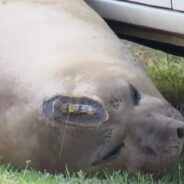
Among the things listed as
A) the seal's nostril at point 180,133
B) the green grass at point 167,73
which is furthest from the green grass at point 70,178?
the green grass at point 167,73

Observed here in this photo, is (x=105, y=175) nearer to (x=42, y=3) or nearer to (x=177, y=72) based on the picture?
(x=42, y=3)

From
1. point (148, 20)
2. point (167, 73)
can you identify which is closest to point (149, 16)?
point (148, 20)

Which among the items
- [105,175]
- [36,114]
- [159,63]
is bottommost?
[159,63]

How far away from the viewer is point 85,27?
15.2ft

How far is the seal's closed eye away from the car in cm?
97

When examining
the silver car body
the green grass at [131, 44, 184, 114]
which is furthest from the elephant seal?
the green grass at [131, 44, 184, 114]

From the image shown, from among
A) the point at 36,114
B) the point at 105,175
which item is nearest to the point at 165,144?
the point at 105,175

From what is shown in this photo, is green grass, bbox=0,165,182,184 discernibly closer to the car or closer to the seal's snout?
the seal's snout

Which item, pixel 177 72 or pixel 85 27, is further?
pixel 177 72

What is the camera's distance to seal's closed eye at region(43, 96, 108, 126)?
3914 millimetres

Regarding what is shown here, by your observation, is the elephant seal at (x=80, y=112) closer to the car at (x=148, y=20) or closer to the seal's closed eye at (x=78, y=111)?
the seal's closed eye at (x=78, y=111)

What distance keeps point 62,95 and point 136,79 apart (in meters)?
0.43

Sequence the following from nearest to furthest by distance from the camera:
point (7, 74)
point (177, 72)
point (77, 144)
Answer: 1. point (77, 144)
2. point (7, 74)
3. point (177, 72)

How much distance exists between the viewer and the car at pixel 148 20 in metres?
4.75
